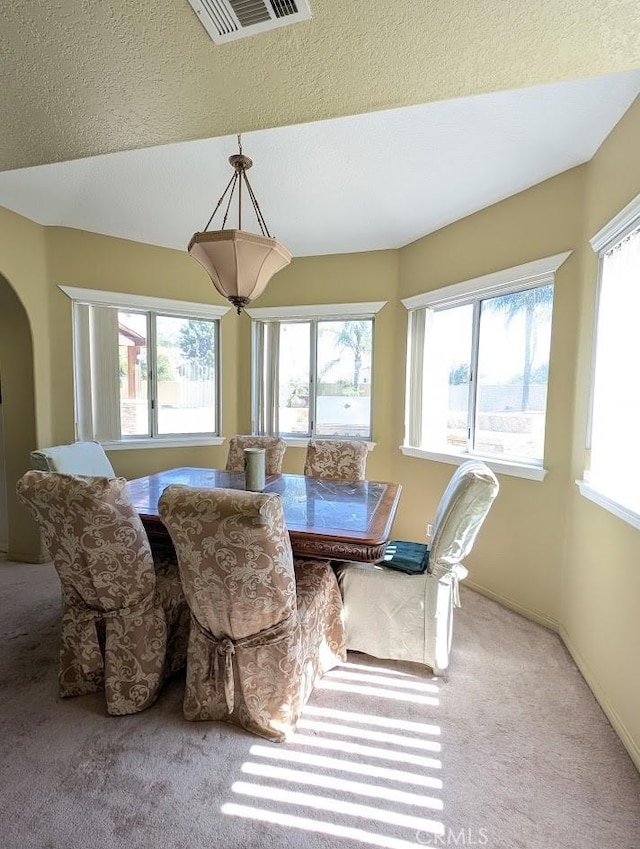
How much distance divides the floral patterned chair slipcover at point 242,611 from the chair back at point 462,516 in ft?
2.18

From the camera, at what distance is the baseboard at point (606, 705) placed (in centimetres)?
158

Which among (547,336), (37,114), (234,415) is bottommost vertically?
(234,415)

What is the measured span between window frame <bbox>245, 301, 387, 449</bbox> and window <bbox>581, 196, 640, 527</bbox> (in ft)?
6.39

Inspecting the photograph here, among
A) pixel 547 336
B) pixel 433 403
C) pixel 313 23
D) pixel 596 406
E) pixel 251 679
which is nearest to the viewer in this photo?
pixel 313 23

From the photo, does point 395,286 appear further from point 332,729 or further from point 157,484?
point 332,729

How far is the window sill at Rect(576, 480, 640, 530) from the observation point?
164cm

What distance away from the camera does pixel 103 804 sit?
1370mm

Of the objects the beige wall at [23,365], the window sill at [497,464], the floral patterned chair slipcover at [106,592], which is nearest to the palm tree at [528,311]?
the window sill at [497,464]

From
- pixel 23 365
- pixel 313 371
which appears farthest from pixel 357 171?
pixel 23 365

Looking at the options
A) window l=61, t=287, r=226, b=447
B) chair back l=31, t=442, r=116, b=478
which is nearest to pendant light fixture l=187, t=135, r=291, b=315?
chair back l=31, t=442, r=116, b=478

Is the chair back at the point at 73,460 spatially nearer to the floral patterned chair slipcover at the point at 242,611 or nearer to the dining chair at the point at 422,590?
the floral patterned chair slipcover at the point at 242,611

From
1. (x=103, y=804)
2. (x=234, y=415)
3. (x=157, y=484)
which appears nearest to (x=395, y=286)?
(x=234, y=415)

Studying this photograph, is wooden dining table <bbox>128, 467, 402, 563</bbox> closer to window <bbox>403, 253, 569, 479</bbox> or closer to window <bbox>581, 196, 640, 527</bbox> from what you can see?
window <bbox>403, 253, 569, 479</bbox>

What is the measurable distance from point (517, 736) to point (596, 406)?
1618mm
